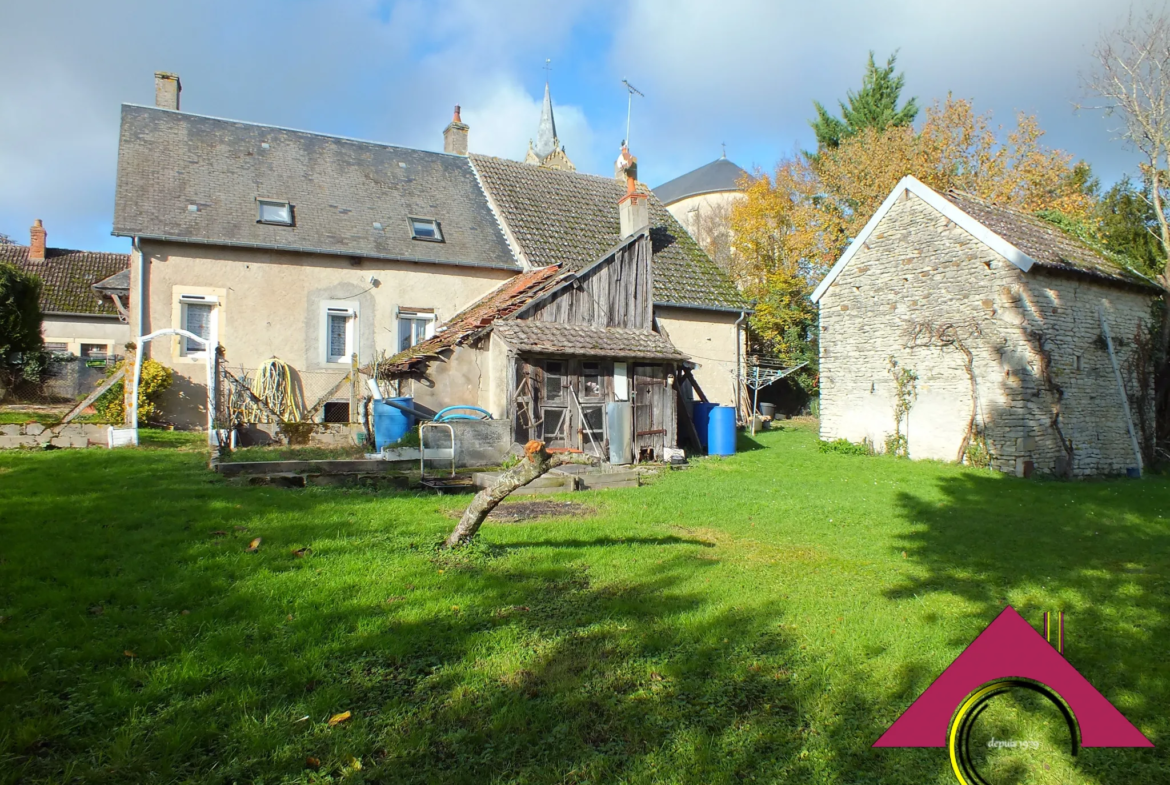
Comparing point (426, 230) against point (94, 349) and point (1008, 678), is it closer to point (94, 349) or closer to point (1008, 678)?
point (1008, 678)

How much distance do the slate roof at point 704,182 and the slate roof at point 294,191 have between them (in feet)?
99.1

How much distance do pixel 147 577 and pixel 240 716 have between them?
90.3 inches

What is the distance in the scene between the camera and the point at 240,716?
10.2 feet

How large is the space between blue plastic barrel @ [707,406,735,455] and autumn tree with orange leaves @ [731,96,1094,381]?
521 inches

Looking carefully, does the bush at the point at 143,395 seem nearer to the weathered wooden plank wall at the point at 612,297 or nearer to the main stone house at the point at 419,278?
the main stone house at the point at 419,278

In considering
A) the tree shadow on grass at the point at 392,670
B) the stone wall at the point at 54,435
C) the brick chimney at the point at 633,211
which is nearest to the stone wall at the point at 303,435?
the stone wall at the point at 54,435

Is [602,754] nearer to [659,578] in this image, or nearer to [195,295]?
[659,578]

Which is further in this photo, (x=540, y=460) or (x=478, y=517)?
(x=478, y=517)

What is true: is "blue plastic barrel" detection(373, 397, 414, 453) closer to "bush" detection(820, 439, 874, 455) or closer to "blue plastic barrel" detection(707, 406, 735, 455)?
"blue plastic barrel" detection(707, 406, 735, 455)

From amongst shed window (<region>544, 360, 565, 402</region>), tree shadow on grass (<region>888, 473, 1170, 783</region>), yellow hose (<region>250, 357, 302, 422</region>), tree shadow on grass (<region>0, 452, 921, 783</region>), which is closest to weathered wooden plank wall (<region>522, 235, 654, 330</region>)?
shed window (<region>544, 360, 565, 402</region>)

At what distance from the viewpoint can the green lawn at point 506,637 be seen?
2961 millimetres

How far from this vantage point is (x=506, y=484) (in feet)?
18.0

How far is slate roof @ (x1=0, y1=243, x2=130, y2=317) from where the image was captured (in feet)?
92.1

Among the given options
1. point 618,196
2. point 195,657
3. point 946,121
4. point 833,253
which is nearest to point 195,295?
point 618,196
